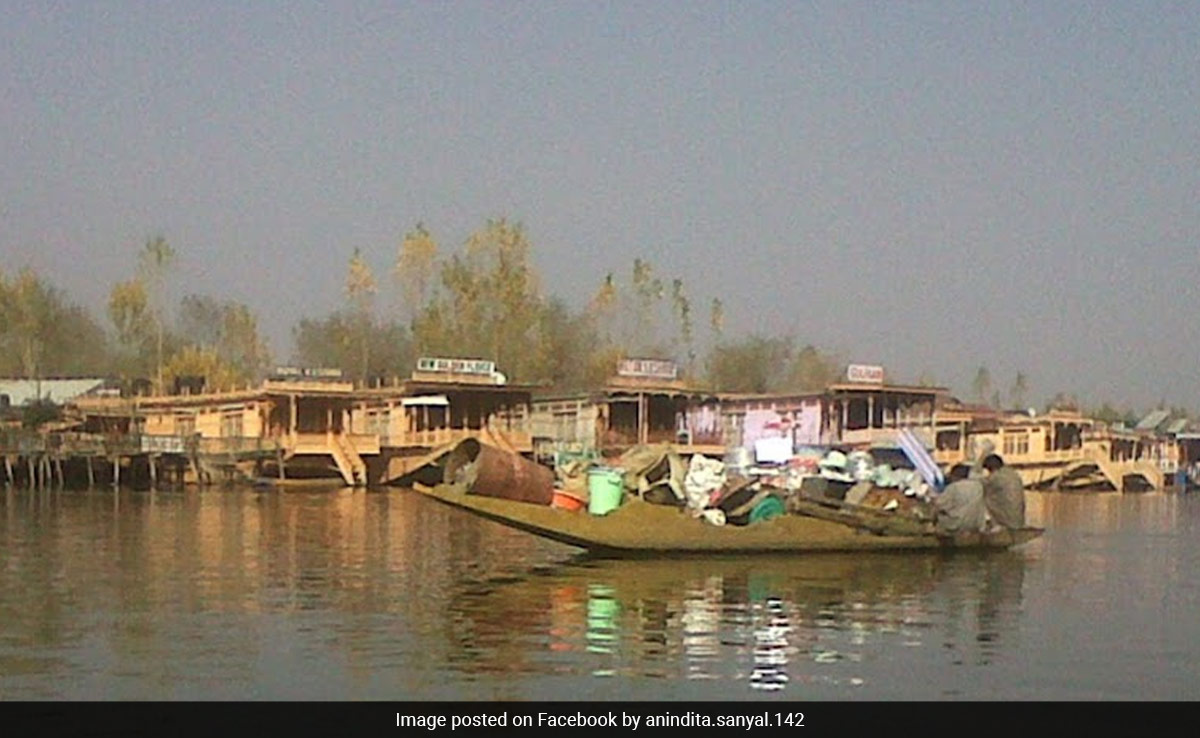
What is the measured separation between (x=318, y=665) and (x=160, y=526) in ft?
48.8

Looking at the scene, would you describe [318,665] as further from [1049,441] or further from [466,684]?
[1049,441]

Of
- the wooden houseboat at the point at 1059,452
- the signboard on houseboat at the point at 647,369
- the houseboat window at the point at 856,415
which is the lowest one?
the wooden houseboat at the point at 1059,452

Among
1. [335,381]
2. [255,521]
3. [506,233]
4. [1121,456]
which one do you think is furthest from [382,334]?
[255,521]

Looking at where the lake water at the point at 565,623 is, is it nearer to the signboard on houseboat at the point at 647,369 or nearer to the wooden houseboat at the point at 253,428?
the wooden houseboat at the point at 253,428

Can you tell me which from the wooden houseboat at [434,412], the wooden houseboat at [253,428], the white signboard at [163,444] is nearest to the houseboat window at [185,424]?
the wooden houseboat at [253,428]

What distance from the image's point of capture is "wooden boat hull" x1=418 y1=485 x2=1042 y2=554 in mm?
16391

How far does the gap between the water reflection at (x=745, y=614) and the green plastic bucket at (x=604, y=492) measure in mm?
582

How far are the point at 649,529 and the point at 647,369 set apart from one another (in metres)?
30.6

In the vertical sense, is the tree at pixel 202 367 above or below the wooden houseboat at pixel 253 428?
above

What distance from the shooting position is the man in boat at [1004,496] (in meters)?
18.6

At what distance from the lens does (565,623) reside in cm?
1238

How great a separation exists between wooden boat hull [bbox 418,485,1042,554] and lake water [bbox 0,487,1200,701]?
20 cm

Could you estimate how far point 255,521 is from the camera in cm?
2634

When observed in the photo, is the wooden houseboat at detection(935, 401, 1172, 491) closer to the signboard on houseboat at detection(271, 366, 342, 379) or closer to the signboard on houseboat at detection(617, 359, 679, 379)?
the signboard on houseboat at detection(617, 359, 679, 379)
